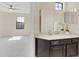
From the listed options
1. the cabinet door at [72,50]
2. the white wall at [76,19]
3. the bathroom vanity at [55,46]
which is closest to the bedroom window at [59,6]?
the white wall at [76,19]

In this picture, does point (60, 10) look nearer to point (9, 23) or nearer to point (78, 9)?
point (78, 9)

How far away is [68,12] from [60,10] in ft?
0.95

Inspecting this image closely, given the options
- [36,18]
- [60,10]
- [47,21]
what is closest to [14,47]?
[36,18]

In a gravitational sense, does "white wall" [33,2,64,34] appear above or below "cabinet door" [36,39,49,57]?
above

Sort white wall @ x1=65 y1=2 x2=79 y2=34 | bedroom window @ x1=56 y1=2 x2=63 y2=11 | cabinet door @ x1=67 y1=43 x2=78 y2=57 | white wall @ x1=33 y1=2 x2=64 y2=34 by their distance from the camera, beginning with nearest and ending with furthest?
white wall @ x1=33 y1=2 x2=64 y2=34
cabinet door @ x1=67 y1=43 x2=78 y2=57
white wall @ x1=65 y1=2 x2=79 y2=34
bedroom window @ x1=56 y1=2 x2=63 y2=11

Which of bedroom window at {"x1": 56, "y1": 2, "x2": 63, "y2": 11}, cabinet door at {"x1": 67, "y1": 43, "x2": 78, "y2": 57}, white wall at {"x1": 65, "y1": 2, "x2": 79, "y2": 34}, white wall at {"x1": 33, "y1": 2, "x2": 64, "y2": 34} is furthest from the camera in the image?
bedroom window at {"x1": 56, "y1": 2, "x2": 63, "y2": 11}

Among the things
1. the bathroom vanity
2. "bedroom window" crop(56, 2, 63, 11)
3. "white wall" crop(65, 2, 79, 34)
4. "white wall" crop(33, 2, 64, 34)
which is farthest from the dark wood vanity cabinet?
"bedroom window" crop(56, 2, 63, 11)

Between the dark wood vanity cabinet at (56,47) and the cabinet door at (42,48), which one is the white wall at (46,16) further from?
the dark wood vanity cabinet at (56,47)

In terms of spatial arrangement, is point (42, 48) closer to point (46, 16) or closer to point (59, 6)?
point (46, 16)

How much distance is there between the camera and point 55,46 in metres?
4.00

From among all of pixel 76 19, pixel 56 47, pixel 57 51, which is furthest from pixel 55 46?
pixel 76 19

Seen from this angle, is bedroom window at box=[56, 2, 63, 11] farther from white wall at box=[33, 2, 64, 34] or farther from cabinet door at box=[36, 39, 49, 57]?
cabinet door at box=[36, 39, 49, 57]

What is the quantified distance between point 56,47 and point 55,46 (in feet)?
0.18

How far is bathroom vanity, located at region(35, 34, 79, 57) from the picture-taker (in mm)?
3953
